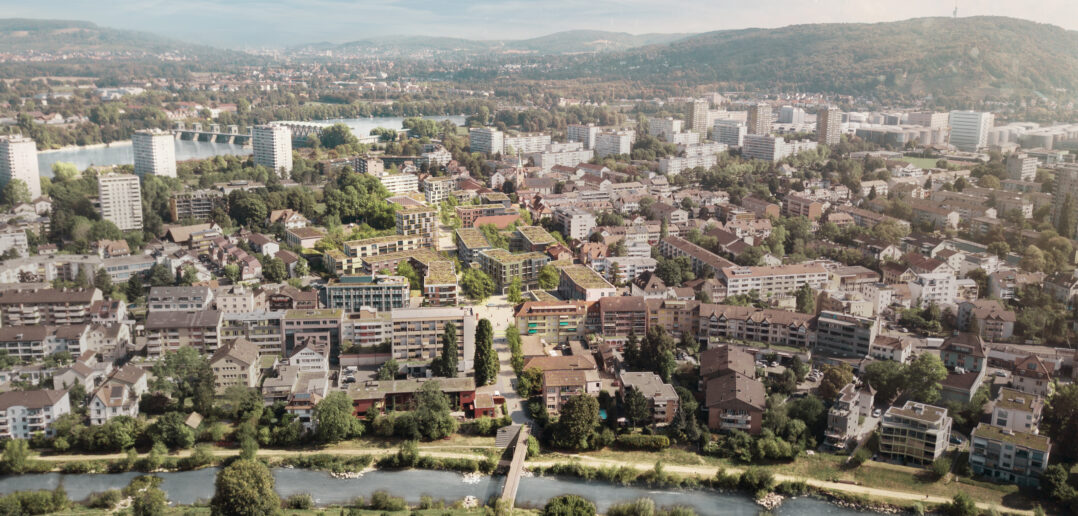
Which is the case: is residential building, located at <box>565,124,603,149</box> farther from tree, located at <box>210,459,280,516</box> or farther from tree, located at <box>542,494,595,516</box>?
tree, located at <box>210,459,280,516</box>

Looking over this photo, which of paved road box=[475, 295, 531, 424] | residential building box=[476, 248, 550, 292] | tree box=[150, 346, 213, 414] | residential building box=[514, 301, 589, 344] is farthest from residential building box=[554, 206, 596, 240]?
tree box=[150, 346, 213, 414]

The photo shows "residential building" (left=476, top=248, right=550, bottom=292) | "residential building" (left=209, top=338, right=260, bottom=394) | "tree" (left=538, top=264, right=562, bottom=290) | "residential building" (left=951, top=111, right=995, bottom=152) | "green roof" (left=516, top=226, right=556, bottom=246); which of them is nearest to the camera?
"residential building" (left=209, top=338, right=260, bottom=394)

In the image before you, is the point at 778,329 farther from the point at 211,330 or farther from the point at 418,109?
the point at 418,109

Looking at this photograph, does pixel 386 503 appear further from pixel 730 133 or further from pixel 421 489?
pixel 730 133

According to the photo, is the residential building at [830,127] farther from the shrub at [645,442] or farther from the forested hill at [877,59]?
the shrub at [645,442]

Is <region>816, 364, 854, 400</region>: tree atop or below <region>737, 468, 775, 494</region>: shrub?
atop

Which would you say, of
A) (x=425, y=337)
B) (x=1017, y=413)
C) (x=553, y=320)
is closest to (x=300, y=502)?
(x=425, y=337)
